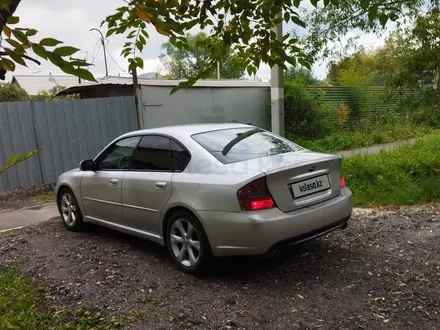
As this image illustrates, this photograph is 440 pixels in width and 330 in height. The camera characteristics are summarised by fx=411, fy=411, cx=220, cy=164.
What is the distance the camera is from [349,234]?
188 inches

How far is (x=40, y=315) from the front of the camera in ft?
10.7

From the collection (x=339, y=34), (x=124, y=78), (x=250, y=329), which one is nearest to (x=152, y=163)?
(x=250, y=329)

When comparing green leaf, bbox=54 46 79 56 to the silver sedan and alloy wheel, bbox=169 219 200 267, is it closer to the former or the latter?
the silver sedan

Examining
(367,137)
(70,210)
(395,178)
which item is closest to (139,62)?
(70,210)

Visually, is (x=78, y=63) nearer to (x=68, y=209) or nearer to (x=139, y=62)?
(x=139, y=62)

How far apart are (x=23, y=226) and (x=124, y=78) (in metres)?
5.17

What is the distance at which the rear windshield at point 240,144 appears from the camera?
12.9ft

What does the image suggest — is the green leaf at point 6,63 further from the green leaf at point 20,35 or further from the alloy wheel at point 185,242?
the alloy wheel at point 185,242

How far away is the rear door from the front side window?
0.41 ft

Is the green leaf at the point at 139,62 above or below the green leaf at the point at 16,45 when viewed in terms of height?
above

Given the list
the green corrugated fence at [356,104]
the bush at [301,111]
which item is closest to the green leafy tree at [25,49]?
the bush at [301,111]

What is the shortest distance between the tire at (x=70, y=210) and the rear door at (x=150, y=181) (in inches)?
48.4

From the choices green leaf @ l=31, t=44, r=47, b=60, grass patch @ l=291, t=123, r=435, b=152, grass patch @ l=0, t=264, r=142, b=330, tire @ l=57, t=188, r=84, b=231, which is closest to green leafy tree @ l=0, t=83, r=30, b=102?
grass patch @ l=291, t=123, r=435, b=152

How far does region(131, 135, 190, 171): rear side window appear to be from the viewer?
4.11m
